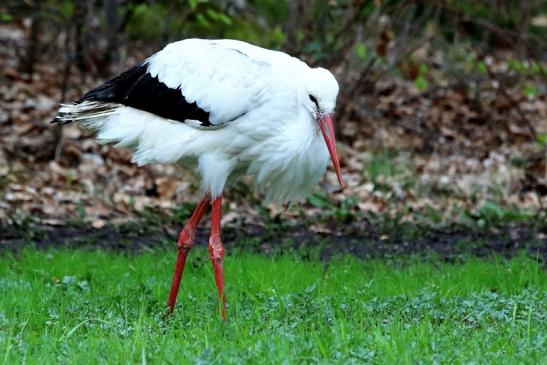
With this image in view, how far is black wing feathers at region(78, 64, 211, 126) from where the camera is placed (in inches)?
256

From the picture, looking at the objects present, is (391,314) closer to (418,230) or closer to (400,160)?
(418,230)

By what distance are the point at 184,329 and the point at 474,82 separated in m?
9.09

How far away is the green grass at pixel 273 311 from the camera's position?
4715mm

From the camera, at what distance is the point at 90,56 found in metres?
12.4

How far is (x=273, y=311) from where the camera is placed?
5730 mm

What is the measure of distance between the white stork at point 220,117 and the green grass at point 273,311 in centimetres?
48

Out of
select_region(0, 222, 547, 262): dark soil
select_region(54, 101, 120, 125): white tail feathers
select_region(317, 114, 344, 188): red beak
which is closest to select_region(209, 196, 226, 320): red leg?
select_region(317, 114, 344, 188): red beak

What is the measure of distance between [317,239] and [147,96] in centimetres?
285

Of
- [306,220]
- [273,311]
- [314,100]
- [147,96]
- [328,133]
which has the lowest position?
[306,220]

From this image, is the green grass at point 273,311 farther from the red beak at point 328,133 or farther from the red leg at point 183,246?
the red beak at point 328,133

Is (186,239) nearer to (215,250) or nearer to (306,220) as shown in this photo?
(215,250)

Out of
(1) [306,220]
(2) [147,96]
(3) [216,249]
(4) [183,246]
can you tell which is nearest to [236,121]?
(2) [147,96]

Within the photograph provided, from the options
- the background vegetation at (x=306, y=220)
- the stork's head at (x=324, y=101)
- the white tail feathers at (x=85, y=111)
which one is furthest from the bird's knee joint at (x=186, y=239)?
the stork's head at (x=324, y=101)

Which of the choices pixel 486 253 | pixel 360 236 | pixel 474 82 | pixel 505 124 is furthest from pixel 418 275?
pixel 474 82
